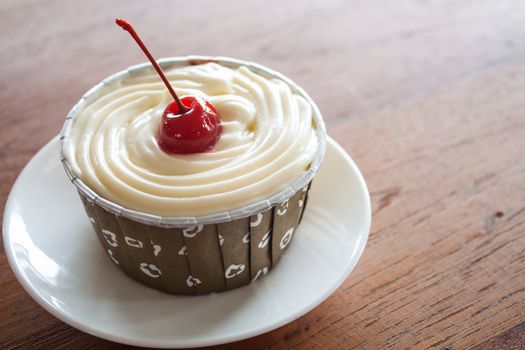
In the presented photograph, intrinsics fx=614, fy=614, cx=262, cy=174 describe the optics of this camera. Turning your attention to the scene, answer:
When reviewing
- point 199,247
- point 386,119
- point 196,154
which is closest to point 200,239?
point 199,247

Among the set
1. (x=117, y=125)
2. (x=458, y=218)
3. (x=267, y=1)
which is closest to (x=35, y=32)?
(x=267, y=1)

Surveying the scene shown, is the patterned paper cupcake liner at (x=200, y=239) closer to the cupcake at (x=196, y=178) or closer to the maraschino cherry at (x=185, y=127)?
the cupcake at (x=196, y=178)

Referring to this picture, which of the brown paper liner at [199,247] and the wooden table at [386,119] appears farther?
the wooden table at [386,119]

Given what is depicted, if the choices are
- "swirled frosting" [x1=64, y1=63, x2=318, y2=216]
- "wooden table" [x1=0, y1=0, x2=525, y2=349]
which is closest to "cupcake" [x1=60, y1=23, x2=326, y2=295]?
"swirled frosting" [x1=64, y1=63, x2=318, y2=216]

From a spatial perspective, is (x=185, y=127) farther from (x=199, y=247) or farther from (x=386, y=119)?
(x=386, y=119)

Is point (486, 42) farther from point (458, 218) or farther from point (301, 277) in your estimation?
point (301, 277)

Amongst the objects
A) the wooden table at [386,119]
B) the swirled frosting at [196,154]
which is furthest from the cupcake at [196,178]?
the wooden table at [386,119]
